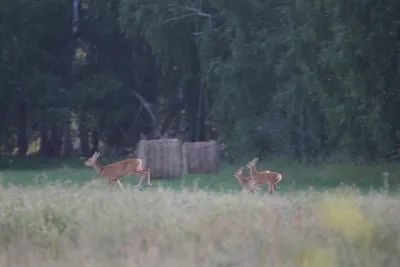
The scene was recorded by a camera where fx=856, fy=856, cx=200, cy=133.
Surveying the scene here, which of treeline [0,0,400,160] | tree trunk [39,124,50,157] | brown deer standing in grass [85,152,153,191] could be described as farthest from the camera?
tree trunk [39,124,50,157]

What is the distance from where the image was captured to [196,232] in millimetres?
9508

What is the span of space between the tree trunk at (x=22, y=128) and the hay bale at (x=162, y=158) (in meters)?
15.5

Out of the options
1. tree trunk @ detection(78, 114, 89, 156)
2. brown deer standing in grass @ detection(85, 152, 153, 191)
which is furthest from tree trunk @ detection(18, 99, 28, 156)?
brown deer standing in grass @ detection(85, 152, 153, 191)

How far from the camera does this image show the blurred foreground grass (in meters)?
8.60

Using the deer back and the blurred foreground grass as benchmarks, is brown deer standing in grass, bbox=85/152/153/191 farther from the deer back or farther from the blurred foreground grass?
the blurred foreground grass

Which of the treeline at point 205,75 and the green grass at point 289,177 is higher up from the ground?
the treeline at point 205,75

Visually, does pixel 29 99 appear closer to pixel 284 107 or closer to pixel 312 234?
pixel 284 107

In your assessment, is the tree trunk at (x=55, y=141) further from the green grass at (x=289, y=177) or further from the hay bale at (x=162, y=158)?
the hay bale at (x=162, y=158)

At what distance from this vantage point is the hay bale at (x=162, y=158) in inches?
995

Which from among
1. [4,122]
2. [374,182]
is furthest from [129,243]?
[4,122]

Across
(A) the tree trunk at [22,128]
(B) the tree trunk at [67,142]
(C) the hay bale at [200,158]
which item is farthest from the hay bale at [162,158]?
(B) the tree trunk at [67,142]

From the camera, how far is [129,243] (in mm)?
9273

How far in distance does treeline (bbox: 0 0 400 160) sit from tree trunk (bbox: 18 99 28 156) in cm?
6

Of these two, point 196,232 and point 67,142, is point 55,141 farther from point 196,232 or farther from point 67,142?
point 196,232
